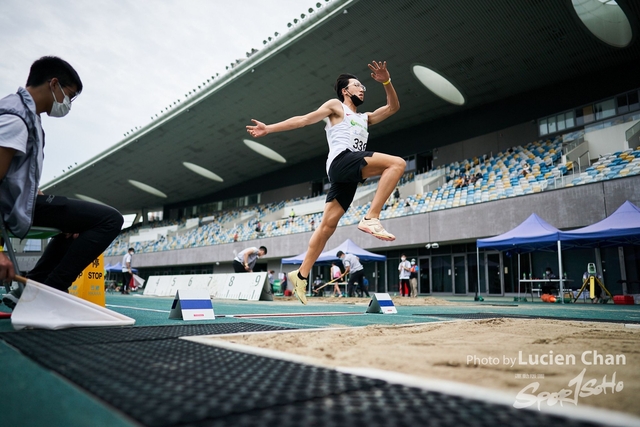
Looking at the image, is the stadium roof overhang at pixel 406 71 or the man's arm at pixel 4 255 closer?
the man's arm at pixel 4 255

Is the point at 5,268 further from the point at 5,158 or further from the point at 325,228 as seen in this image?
the point at 325,228

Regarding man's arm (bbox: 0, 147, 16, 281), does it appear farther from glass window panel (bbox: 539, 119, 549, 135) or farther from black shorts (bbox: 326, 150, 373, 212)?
glass window panel (bbox: 539, 119, 549, 135)

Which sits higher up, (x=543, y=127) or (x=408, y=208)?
(x=543, y=127)

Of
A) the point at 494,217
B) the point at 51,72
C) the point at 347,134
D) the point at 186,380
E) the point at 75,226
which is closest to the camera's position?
the point at 186,380

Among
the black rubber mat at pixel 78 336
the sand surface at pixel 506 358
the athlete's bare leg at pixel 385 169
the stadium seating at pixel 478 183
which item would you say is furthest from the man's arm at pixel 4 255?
the stadium seating at pixel 478 183

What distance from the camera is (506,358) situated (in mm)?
1656

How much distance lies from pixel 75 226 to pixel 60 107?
2.51 ft

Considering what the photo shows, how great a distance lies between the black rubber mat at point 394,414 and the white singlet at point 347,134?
9.38ft

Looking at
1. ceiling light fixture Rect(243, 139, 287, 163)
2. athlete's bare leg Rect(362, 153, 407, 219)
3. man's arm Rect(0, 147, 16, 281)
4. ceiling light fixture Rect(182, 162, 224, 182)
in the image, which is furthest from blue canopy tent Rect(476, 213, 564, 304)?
ceiling light fixture Rect(182, 162, 224, 182)

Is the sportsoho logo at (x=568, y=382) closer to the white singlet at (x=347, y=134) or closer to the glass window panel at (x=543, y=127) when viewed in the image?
the white singlet at (x=347, y=134)

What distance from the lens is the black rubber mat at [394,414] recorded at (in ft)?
2.70

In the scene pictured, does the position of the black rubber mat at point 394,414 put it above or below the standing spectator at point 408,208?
below

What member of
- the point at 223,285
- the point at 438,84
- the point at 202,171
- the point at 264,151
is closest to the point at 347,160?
the point at 223,285

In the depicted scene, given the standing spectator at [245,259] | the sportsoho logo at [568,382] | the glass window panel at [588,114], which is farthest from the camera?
the glass window panel at [588,114]
